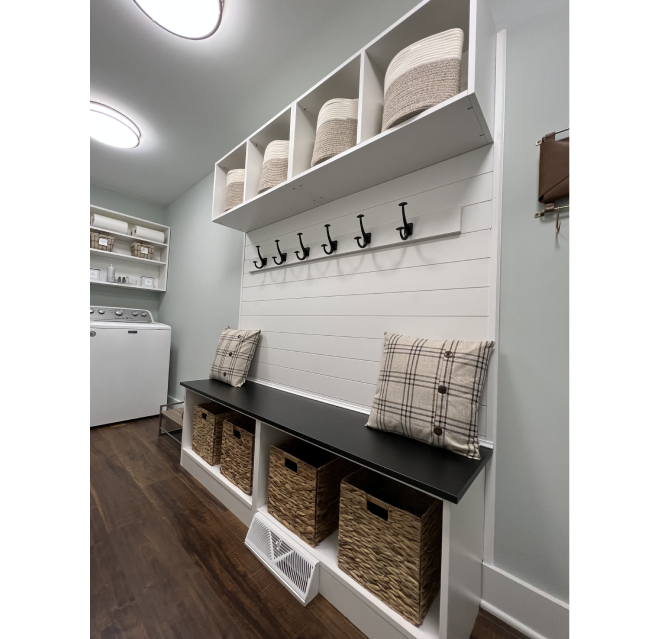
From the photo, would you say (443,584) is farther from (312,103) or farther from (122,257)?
(122,257)

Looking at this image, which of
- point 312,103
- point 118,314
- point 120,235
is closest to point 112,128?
point 120,235

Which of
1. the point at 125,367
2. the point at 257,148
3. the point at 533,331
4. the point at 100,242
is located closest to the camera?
the point at 533,331

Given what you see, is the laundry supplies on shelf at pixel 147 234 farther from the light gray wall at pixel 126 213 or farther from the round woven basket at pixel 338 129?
the round woven basket at pixel 338 129

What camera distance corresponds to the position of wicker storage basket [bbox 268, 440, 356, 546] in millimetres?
1237

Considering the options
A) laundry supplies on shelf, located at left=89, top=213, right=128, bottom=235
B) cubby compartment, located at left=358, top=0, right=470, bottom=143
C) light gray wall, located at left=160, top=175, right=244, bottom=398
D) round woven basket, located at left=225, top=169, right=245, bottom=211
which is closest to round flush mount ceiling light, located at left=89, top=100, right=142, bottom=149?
light gray wall, located at left=160, top=175, right=244, bottom=398

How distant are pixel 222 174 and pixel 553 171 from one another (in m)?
1.98

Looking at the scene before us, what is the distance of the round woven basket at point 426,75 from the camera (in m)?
1.06

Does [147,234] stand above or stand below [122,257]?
above

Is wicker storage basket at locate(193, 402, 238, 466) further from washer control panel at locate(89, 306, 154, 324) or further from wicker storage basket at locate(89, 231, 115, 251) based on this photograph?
wicker storage basket at locate(89, 231, 115, 251)

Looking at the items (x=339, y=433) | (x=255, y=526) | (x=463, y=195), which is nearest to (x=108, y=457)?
(x=255, y=526)

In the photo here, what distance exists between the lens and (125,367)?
2859 millimetres

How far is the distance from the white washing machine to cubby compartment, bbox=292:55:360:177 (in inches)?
85.1

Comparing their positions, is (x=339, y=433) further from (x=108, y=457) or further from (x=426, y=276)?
(x=108, y=457)
